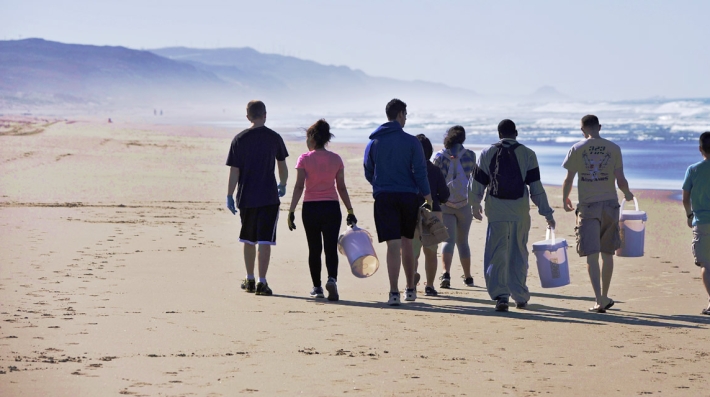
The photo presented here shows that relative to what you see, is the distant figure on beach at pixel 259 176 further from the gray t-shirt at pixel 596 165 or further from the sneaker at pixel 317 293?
the gray t-shirt at pixel 596 165

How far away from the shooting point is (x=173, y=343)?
6.09 meters

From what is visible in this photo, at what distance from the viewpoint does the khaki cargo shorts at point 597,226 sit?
7.74 metres

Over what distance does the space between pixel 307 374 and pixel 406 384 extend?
21.6 inches

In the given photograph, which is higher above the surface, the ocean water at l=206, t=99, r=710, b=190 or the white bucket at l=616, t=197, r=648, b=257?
the ocean water at l=206, t=99, r=710, b=190

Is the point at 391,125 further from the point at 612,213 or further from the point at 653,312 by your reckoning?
the point at 653,312

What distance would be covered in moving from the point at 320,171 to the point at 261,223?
69 centimetres

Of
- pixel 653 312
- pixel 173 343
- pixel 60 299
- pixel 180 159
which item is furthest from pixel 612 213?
pixel 180 159

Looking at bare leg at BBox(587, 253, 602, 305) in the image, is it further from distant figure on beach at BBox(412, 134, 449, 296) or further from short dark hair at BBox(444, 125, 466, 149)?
short dark hair at BBox(444, 125, 466, 149)

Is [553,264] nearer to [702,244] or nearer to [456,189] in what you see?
[702,244]

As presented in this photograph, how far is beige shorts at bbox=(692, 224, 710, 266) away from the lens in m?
7.73

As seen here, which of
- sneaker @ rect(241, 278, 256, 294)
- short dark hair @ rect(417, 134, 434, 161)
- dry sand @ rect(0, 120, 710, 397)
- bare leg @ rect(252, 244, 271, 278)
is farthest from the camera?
short dark hair @ rect(417, 134, 434, 161)

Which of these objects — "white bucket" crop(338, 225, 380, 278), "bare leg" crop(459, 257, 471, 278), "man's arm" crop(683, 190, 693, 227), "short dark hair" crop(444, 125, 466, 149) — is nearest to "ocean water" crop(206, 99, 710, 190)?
"short dark hair" crop(444, 125, 466, 149)

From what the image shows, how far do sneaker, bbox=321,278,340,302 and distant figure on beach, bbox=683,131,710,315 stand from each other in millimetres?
2740

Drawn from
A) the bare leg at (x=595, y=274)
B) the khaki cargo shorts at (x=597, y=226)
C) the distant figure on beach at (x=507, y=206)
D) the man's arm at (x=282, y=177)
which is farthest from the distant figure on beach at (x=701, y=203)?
the man's arm at (x=282, y=177)
